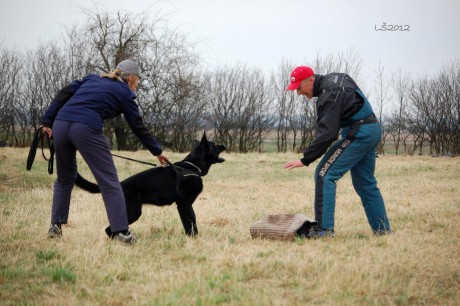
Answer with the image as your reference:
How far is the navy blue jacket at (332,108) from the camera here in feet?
16.5

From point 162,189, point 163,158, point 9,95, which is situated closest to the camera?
point 163,158

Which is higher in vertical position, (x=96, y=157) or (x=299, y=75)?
(x=299, y=75)

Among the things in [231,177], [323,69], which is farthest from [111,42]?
[323,69]

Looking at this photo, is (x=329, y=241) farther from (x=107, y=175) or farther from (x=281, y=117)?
(x=281, y=117)

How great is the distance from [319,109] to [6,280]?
3.60 m

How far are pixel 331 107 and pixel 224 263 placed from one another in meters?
2.22

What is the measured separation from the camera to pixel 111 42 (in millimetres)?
25188

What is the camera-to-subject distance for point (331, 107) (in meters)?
5.05

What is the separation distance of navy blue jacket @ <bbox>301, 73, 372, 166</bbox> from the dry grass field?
107 centimetres

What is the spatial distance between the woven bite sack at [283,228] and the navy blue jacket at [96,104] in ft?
5.06

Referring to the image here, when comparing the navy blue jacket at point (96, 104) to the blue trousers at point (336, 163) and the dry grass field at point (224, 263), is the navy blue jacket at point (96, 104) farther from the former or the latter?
the blue trousers at point (336, 163)

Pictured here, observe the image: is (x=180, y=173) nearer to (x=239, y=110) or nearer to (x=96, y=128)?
(x=96, y=128)

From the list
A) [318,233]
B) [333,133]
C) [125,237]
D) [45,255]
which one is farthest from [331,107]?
[45,255]

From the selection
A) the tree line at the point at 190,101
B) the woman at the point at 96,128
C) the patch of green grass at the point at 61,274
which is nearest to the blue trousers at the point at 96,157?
the woman at the point at 96,128
